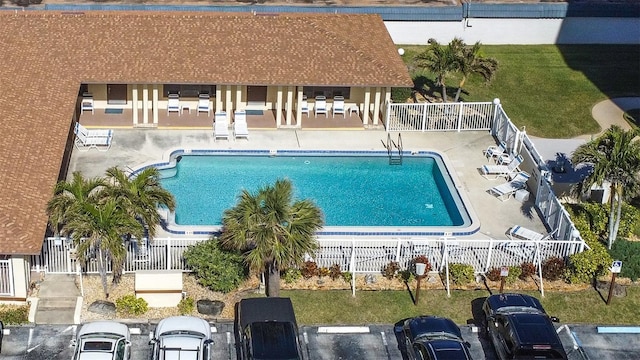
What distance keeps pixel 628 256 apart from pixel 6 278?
20027mm

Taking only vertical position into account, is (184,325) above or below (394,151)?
below

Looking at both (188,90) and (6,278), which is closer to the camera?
(6,278)

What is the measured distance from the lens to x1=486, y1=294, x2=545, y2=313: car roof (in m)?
28.4

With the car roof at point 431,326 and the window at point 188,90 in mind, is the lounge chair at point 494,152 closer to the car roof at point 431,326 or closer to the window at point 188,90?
the window at point 188,90

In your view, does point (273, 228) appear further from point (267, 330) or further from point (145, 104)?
point (145, 104)

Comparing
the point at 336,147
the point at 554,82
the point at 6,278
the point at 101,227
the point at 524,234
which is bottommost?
the point at 6,278

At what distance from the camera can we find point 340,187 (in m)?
36.8

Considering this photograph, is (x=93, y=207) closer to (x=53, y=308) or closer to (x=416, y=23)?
(x=53, y=308)

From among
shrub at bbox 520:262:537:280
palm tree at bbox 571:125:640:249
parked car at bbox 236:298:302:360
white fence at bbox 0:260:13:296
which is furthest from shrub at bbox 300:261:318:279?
palm tree at bbox 571:125:640:249

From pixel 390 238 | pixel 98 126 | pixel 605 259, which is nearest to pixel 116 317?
pixel 390 238

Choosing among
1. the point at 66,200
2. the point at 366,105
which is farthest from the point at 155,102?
the point at 66,200

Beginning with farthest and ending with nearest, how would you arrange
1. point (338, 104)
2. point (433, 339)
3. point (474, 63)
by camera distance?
point (338, 104), point (474, 63), point (433, 339)

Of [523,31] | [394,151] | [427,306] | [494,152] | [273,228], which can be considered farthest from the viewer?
[523,31]

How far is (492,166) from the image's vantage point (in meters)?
37.7
